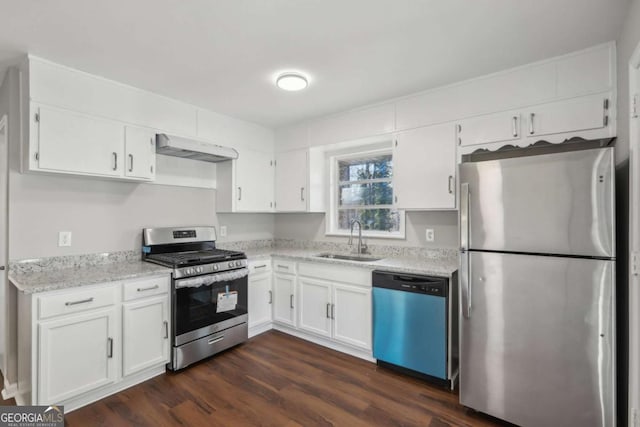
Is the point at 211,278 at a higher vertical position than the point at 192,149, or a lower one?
lower

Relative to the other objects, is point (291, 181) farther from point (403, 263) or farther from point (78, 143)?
point (78, 143)

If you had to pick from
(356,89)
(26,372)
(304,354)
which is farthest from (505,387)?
(26,372)

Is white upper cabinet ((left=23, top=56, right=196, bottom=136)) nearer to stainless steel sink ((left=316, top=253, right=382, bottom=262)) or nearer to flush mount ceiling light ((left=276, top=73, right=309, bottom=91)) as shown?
flush mount ceiling light ((left=276, top=73, right=309, bottom=91))

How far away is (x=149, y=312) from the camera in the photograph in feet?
8.13

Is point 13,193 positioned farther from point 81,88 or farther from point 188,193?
point 188,193

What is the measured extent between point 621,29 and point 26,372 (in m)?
4.32

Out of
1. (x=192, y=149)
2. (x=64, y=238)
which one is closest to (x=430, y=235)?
(x=192, y=149)

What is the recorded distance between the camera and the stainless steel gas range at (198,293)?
2.63 metres

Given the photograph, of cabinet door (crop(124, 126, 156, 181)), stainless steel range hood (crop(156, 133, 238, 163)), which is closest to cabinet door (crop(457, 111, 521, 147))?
stainless steel range hood (crop(156, 133, 238, 163))

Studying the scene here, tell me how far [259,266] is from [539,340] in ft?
8.27

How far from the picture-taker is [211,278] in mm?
2818

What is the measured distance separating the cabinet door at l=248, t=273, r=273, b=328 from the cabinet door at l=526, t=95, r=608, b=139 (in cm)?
281

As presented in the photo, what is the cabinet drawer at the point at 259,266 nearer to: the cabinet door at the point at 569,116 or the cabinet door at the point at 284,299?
Answer: the cabinet door at the point at 284,299

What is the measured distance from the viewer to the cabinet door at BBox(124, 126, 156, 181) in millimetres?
2648
